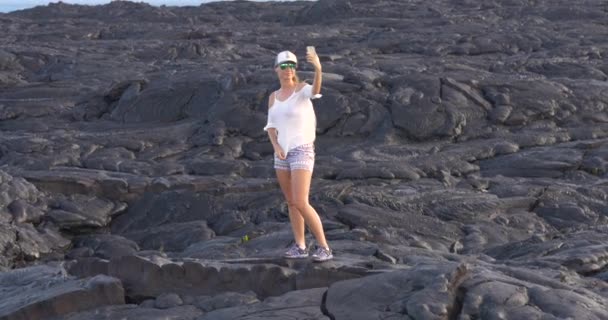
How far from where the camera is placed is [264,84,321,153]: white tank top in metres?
10.6

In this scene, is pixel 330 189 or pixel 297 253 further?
pixel 330 189

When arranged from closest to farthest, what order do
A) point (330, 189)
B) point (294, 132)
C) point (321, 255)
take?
point (294, 132)
point (321, 255)
point (330, 189)

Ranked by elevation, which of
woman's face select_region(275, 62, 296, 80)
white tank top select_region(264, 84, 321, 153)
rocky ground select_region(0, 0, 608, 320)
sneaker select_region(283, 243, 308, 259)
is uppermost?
woman's face select_region(275, 62, 296, 80)

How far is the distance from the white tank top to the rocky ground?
1.34 m

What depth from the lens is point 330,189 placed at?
67.3ft

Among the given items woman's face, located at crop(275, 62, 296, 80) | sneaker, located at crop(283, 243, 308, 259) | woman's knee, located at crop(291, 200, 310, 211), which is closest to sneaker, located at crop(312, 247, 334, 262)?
sneaker, located at crop(283, 243, 308, 259)

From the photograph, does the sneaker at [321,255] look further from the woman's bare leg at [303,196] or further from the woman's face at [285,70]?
the woman's face at [285,70]

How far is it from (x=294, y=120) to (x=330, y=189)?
10006mm

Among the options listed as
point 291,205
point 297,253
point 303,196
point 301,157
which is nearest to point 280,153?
Result: point 301,157

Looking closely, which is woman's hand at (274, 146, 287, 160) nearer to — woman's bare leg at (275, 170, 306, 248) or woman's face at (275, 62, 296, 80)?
woman's bare leg at (275, 170, 306, 248)

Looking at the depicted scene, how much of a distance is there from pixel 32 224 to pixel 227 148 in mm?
6730

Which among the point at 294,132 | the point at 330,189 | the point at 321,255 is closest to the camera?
the point at 294,132

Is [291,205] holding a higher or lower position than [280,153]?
lower

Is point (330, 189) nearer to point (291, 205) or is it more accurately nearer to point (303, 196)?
point (291, 205)
